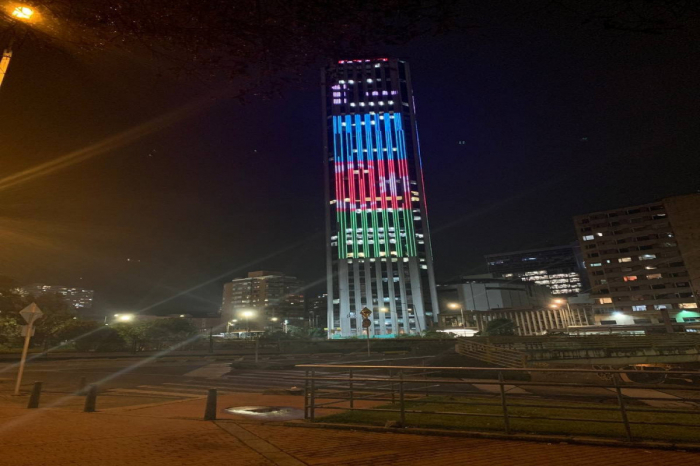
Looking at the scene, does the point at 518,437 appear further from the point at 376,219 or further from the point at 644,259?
the point at 644,259

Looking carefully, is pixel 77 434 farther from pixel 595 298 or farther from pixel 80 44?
pixel 595 298

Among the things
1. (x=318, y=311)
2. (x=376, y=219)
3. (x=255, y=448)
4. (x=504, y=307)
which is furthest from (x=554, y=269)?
(x=255, y=448)

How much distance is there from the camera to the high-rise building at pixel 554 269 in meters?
182

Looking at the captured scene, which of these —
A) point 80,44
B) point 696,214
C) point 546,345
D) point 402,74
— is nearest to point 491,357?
point 546,345

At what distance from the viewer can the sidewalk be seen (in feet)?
15.4

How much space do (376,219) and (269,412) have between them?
102 m

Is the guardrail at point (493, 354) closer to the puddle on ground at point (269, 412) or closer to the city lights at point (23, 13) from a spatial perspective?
the puddle on ground at point (269, 412)

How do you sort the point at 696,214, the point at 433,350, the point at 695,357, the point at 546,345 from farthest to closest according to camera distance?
1. the point at 696,214
2. the point at 433,350
3. the point at 546,345
4. the point at 695,357

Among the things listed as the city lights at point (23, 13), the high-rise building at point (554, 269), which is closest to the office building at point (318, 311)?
the high-rise building at point (554, 269)

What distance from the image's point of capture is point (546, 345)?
35.4 meters

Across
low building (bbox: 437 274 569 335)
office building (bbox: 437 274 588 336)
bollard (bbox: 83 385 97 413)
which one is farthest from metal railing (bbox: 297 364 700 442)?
low building (bbox: 437 274 569 335)

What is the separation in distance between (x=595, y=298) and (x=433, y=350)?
8338 cm

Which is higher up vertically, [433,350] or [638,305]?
[638,305]

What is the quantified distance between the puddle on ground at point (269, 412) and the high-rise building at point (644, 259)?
103 m
